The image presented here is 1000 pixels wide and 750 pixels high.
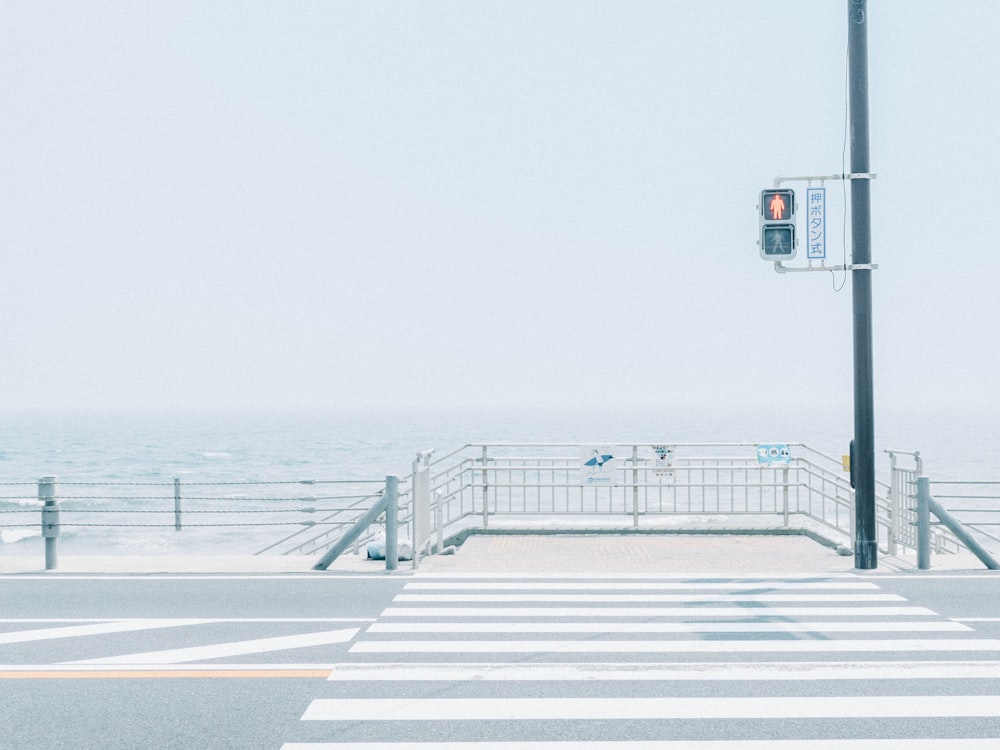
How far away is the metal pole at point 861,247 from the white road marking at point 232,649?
24.5ft

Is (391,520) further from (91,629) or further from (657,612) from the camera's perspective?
(91,629)

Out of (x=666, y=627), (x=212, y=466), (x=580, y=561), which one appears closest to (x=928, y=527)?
(x=580, y=561)

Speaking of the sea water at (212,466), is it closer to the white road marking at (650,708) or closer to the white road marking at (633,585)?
the white road marking at (633,585)

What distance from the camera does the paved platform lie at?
12.7 meters

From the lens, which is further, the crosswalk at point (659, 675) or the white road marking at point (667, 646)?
the white road marking at point (667, 646)

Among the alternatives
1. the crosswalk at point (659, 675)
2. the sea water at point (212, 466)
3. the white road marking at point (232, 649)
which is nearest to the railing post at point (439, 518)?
the crosswalk at point (659, 675)

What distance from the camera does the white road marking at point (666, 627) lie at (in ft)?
30.1

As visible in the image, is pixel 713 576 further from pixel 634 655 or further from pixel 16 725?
pixel 16 725

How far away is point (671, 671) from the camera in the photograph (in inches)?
304

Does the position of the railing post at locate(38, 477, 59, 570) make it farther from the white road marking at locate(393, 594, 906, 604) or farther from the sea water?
the sea water

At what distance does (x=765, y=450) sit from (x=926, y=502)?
395 centimetres

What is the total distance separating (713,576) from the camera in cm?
1232

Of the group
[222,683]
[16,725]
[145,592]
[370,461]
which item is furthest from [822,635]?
[370,461]

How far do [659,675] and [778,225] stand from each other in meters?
7.37
